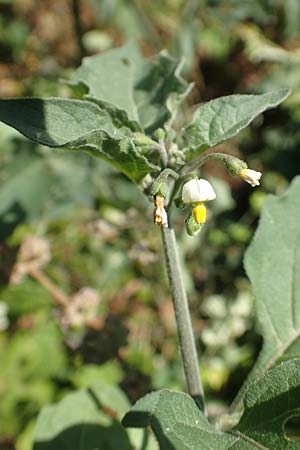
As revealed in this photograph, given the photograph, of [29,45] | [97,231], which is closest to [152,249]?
[97,231]

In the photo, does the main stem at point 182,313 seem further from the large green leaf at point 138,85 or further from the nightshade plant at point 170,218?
the large green leaf at point 138,85

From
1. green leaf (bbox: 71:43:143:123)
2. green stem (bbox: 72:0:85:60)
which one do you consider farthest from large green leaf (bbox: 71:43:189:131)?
green stem (bbox: 72:0:85:60)

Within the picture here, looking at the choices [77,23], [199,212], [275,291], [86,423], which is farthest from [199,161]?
[77,23]

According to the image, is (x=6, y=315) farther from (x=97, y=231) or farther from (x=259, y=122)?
(x=259, y=122)

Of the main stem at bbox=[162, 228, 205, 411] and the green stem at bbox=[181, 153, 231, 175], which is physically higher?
the green stem at bbox=[181, 153, 231, 175]

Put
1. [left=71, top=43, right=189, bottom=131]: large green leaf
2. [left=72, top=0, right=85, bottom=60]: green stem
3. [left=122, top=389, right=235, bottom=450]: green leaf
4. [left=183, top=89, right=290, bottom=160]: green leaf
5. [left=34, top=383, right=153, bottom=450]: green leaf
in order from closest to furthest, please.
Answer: [left=122, top=389, right=235, bottom=450]: green leaf → [left=183, top=89, right=290, bottom=160]: green leaf → [left=71, top=43, right=189, bottom=131]: large green leaf → [left=34, top=383, right=153, bottom=450]: green leaf → [left=72, top=0, right=85, bottom=60]: green stem

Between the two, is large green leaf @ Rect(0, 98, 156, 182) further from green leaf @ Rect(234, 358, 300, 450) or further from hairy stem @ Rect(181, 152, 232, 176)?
green leaf @ Rect(234, 358, 300, 450)
